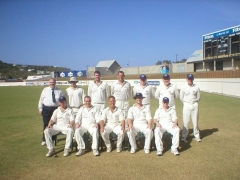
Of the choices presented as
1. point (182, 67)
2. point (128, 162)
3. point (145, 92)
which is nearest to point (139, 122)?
point (145, 92)

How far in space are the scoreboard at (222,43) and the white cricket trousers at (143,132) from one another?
2636cm

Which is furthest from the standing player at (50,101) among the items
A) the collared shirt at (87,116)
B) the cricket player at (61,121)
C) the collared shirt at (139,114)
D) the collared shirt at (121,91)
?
the collared shirt at (139,114)

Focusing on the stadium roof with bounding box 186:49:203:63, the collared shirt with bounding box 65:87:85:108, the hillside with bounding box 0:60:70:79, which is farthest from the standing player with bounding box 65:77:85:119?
the hillside with bounding box 0:60:70:79

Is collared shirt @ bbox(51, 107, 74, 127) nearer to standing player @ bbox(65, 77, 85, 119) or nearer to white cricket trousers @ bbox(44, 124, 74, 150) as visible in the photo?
white cricket trousers @ bbox(44, 124, 74, 150)

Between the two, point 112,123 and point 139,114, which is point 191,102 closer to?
point 139,114

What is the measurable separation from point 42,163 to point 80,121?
1.49m

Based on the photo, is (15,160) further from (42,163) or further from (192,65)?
(192,65)

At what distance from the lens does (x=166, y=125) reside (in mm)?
6105

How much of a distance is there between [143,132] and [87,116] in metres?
1.64

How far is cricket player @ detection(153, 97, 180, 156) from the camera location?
18.7 ft

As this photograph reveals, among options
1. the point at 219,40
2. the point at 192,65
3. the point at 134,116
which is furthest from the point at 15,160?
the point at 192,65

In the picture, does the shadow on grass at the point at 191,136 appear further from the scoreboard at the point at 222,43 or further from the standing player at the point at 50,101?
the scoreboard at the point at 222,43

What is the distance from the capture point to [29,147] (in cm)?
653

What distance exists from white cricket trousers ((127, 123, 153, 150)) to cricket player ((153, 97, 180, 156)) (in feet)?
0.60
